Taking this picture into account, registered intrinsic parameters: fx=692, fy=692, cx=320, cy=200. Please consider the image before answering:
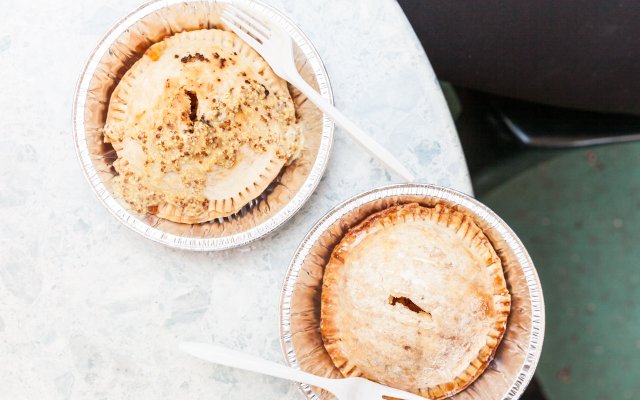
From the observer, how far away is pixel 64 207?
1127 mm

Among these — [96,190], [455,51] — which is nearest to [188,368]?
[96,190]

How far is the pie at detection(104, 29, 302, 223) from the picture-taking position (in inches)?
39.0

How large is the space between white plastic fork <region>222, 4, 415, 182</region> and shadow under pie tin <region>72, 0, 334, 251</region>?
0.02 metres

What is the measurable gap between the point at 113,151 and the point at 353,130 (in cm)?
38

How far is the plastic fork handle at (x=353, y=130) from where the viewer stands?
1.00m

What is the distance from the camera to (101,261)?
112cm

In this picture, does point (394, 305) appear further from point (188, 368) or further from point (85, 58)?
point (85, 58)

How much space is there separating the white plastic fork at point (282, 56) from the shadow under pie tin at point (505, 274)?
0.19 ft

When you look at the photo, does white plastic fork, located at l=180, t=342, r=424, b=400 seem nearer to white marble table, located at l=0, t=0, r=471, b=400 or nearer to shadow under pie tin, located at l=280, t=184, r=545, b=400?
shadow under pie tin, located at l=280, t=184, r=545, b=400

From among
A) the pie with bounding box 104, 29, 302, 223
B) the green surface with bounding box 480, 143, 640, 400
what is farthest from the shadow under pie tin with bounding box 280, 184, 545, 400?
the green surface with bounding box 480, 143, 640, 400

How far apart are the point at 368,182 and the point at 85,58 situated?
49 cm

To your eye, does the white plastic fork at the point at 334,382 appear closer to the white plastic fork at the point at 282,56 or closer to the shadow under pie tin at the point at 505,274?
the shadow under pie tin at the point at 505,274

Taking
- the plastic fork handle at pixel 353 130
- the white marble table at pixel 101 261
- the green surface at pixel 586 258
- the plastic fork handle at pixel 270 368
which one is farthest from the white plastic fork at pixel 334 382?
the green surface at pixel 586 258

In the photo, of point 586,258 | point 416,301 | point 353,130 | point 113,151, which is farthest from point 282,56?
point 586,258
